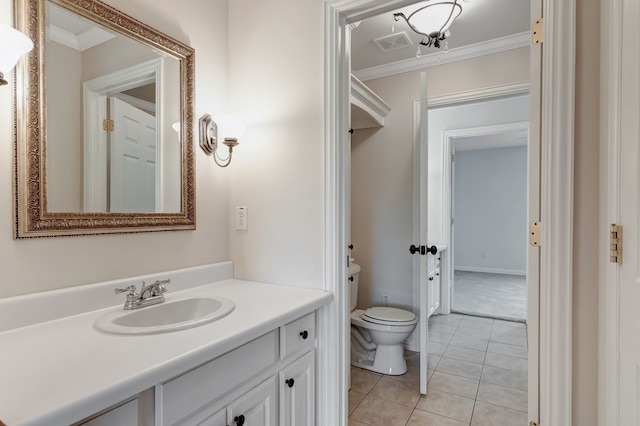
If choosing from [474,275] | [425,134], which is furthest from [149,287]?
[474,275]

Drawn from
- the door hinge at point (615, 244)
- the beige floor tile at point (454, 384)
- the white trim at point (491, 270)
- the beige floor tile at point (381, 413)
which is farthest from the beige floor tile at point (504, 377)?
the white trim at point (491, 270)

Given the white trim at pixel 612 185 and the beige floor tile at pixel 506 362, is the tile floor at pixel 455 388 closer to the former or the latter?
the beige floor tile at pixel 506 362

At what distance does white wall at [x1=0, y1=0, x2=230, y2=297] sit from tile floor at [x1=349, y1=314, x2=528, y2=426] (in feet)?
4.47

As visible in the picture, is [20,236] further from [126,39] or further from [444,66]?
[444,66]

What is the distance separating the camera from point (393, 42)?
2.68m

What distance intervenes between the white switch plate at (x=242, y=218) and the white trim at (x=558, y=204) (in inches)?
50.1

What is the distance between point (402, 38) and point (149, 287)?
2458mm

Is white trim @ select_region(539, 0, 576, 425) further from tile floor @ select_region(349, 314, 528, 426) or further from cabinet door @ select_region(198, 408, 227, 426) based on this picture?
cabinet door @ select_region(198, 408, 227, 426)

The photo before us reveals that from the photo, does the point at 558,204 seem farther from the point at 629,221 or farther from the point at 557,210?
the point at 629,221

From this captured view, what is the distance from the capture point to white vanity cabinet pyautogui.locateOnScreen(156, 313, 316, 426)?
0.90 m

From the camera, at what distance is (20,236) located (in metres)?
1.05

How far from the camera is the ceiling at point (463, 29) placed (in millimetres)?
2244

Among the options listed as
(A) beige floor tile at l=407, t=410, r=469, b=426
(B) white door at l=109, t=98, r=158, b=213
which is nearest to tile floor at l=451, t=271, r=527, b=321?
(A) beige floor tile at l=407, t=410, r=469, b=426

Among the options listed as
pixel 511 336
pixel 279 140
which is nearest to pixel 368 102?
pixel 279 140
